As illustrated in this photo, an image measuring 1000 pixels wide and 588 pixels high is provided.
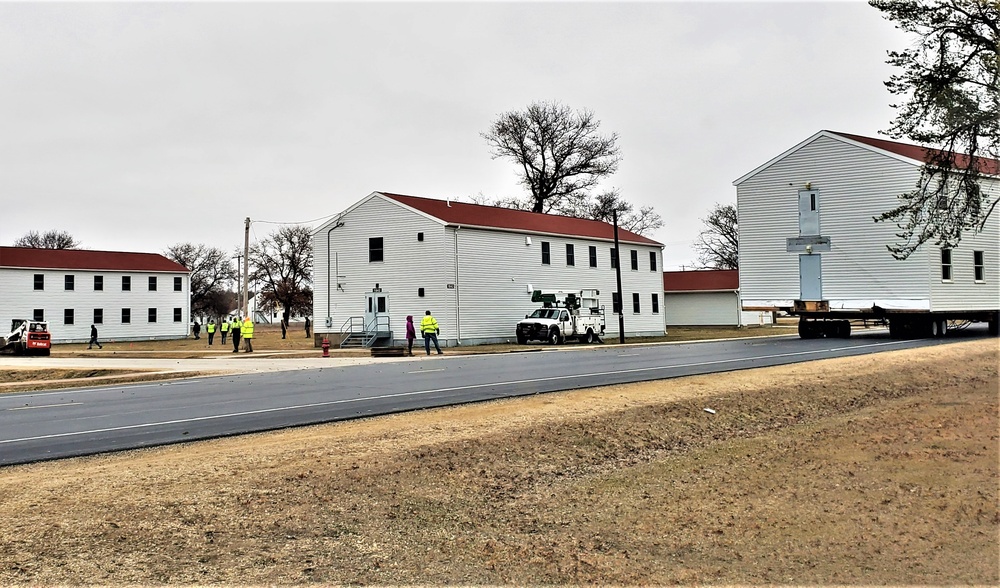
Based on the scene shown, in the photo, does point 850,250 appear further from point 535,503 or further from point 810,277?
point 535,503

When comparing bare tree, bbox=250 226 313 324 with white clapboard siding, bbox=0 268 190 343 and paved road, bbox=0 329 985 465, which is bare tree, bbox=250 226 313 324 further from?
paved road, bbox=0 329 985 465

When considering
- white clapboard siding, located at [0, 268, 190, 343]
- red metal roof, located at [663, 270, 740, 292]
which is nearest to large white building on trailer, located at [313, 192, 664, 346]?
red metal roof, located at [663, 270, 740, 292]

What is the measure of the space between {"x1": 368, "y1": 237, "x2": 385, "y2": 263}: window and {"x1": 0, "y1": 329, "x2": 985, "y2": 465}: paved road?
53.9ft

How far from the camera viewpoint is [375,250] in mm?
41844

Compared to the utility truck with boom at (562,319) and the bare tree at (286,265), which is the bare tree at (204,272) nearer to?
the bare tree at (286,265)

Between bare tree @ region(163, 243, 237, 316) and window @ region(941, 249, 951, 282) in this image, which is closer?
window @ region(941, 249, 951, 282)

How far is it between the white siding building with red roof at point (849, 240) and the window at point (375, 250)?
17.9 m

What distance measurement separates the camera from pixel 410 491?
26.6 ft

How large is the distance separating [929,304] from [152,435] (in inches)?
1105

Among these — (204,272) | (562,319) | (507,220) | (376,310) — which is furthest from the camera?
(204,272)

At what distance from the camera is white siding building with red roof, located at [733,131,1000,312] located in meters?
30.5

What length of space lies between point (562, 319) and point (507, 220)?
7355 mm

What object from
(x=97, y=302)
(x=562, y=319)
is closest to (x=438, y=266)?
(x=562, y=319)

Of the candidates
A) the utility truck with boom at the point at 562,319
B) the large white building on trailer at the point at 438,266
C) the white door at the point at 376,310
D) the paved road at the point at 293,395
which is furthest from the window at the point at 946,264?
the white door at the point at 376,310
